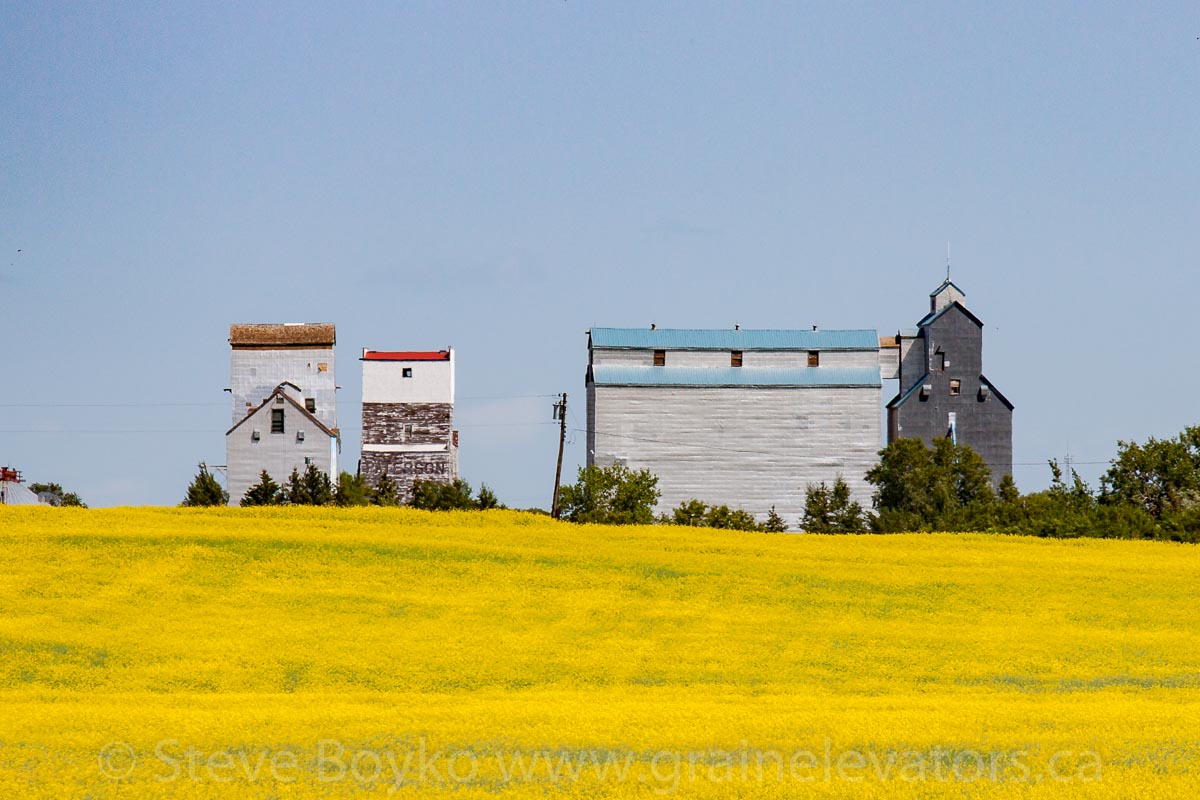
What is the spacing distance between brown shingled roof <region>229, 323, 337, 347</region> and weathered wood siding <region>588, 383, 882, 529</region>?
21669 mm

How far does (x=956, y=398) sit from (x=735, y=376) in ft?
54.3

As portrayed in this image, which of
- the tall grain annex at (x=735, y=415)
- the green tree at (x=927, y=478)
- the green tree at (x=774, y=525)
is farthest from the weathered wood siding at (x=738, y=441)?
the green tree at (x=927, y=478)

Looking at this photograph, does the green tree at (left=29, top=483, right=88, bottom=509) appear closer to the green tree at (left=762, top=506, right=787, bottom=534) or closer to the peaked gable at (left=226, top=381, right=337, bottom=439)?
the peaked gable at (left=226, top=381, right=337, bottom=439)

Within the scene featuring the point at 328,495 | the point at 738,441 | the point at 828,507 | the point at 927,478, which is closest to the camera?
the point at 328,495

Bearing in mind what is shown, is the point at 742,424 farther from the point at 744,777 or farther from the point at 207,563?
the point at 744,777

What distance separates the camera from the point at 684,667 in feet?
110

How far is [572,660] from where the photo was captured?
3403 centimetres

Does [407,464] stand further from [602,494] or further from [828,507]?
[828,507]

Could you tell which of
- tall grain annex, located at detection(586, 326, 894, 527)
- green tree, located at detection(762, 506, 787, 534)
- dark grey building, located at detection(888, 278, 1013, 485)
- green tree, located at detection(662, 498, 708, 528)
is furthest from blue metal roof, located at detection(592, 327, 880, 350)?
green tree, located at detection(662, 498, 708, 528)

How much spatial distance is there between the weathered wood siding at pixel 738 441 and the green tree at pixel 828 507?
1765 mm

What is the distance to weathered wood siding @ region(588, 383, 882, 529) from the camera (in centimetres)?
9831

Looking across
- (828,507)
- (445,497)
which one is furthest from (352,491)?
(828,507)

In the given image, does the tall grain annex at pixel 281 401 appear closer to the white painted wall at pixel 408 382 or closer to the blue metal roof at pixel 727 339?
the white painted wall at pixel 408 382

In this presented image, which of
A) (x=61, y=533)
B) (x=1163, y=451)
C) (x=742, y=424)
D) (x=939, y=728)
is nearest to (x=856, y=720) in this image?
(x=939, y=728)
